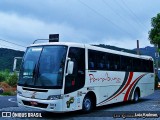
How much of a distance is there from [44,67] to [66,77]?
0.96 meters

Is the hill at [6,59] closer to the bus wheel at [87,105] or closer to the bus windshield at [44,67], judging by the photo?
the bus wheel at [87,105]

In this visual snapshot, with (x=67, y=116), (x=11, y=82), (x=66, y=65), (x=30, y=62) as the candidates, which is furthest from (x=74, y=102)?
(x=11, y=82)

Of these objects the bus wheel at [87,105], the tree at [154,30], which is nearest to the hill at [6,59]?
the tree at [154,30]

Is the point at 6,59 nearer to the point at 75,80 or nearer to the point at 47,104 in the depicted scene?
the point at 75,80

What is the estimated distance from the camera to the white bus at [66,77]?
11.6m

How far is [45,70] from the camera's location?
11805 millimetres

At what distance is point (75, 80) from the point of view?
492 inches

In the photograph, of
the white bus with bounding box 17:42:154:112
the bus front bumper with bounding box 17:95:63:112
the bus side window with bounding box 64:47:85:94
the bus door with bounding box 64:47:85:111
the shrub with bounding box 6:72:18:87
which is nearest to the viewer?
the bus front bumper with bounding box 17:95:63:112

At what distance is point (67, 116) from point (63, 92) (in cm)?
166

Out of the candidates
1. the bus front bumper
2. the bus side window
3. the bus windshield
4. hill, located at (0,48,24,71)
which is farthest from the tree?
hill, located at (0,48,24,71)

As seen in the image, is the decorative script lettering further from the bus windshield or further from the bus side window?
the bus windshield

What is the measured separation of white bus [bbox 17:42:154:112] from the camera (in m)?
11.6

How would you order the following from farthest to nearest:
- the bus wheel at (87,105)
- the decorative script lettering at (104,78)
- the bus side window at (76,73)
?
the decorative script lettering at (104,78)
the bus wheel at (87,105)
the bus side window at (76,73)

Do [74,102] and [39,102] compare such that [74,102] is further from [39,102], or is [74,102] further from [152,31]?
[152,31]
